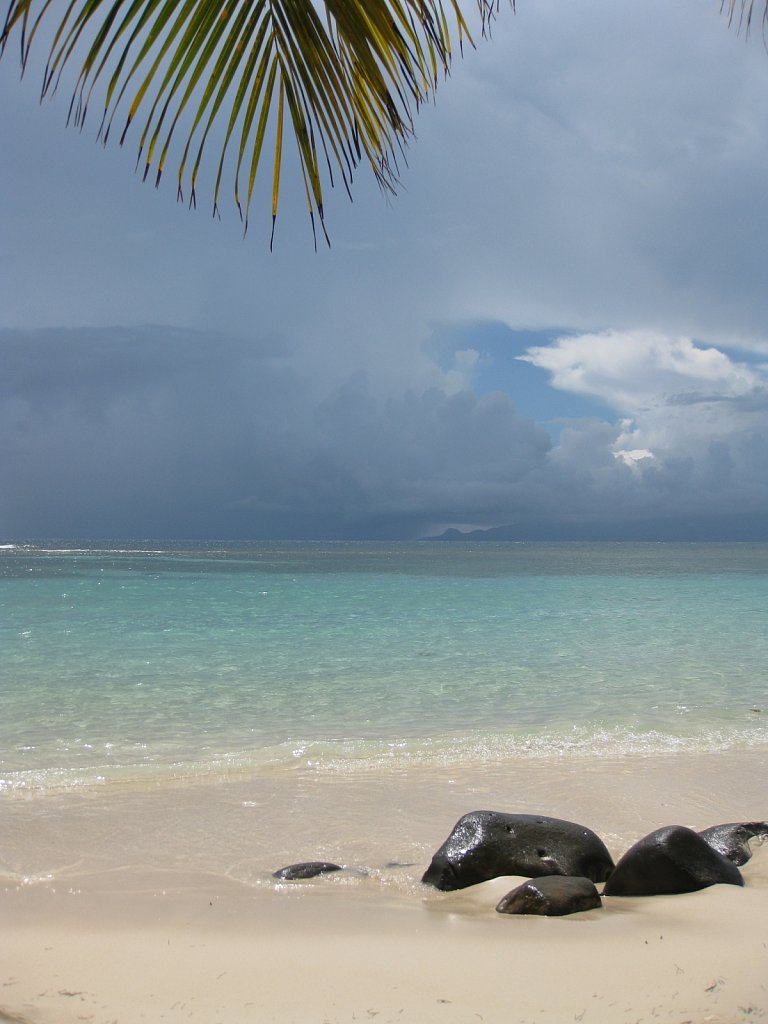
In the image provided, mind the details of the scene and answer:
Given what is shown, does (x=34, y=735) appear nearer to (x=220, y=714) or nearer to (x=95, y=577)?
(x=220, y=714)

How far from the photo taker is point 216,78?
5.65 ft

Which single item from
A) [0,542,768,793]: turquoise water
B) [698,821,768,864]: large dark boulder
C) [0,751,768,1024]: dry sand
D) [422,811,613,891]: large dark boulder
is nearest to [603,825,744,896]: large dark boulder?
[0,751,768,1024]: dry sand

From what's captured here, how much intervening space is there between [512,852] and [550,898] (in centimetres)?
71


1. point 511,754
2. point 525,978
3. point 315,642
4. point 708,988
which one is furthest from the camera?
point 315,642

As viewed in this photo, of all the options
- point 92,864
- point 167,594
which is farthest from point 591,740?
point 167,594

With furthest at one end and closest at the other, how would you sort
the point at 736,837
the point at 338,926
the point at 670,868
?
the point at 736,837 → the point at 670,868 → the point at 338,926

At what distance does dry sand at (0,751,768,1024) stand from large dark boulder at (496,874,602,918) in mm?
78

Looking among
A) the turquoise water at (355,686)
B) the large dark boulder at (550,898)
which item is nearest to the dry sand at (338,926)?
the large dark boulder at (550,898)

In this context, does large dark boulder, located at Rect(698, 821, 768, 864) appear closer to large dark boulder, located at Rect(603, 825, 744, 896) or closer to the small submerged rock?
large dark boulder, located at Rect(603, 825, 744, 896)

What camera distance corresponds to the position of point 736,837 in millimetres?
5191

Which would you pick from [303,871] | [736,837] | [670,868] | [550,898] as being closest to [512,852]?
[550,898]

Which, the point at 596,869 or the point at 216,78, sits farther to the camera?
the point at 596,869

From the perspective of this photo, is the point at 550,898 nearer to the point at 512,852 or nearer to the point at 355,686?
the point at 512,852

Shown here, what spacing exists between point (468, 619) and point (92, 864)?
16875 millimetres
